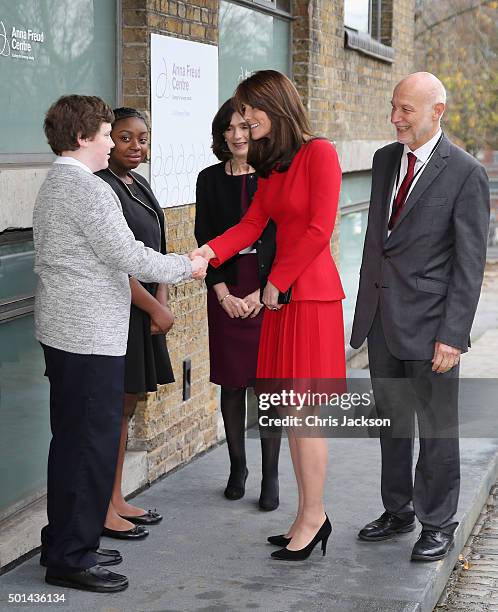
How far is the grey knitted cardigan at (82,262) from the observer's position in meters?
3.95

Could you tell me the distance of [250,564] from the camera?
4.66m

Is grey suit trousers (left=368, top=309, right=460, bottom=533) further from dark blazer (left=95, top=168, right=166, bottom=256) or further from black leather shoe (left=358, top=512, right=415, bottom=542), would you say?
dark blazer (left=95, top=168, right=166, bottom=256)

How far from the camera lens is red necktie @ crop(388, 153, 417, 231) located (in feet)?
15.4

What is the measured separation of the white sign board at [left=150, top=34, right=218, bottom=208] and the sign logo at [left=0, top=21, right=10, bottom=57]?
45.7 inches

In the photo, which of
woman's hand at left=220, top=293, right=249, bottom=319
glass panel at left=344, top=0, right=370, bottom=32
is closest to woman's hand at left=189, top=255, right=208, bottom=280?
woman's hand at left=220, top=293, right=249, bottom=319

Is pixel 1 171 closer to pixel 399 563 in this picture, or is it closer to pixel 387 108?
pixel 399 563

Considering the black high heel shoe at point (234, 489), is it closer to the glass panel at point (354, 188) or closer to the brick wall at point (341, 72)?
the brick wall at point (341, 72)

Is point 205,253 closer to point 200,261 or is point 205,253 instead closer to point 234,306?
point 200,261

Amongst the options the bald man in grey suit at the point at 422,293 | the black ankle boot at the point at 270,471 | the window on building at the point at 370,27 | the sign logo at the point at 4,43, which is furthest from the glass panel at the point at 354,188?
the sign logo at the point at 4,43

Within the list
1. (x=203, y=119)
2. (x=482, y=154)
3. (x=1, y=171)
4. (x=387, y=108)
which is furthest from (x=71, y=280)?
(x=482, y=154)

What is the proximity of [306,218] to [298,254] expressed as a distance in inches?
6.2

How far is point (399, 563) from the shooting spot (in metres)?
4.71

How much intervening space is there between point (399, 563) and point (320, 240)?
1.42 meters

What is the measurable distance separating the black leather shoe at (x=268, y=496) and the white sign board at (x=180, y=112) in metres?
1.59
